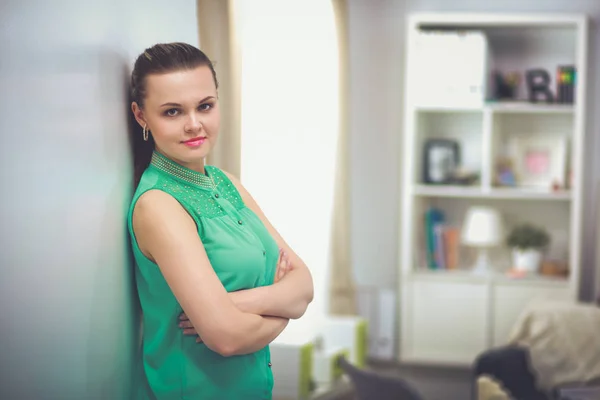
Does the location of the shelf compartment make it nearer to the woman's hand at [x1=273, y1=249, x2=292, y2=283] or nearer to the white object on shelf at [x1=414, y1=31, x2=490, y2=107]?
the white object on shelf at [x1=414, y1=31, x2=490, y2=107]

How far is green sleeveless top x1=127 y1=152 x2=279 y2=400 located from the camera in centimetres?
111

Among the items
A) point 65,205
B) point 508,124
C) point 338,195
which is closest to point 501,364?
point 338,195

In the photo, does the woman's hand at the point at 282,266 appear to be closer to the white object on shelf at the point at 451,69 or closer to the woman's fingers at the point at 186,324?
the woman's fingers at the point at 186,324

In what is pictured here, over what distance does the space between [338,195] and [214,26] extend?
8.81 feet

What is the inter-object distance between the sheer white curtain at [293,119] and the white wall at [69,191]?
0.82ft

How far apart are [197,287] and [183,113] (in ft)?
0.83

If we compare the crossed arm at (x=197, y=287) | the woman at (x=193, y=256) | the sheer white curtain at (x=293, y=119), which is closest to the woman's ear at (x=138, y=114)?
the woman at (x=193, y=256)

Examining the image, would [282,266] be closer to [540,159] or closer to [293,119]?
[293,119]

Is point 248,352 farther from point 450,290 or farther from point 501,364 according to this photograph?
point 450,290

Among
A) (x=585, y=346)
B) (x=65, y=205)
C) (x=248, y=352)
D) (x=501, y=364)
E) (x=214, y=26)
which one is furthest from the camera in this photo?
(x=585, y=346)

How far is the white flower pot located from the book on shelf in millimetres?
332

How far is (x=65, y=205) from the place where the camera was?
1.01m

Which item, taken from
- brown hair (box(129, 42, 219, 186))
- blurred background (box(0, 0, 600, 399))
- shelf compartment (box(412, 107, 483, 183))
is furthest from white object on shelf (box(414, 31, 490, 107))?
Result: brown hair (box(129, 42, 219, 186))

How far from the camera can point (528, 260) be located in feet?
13.1
